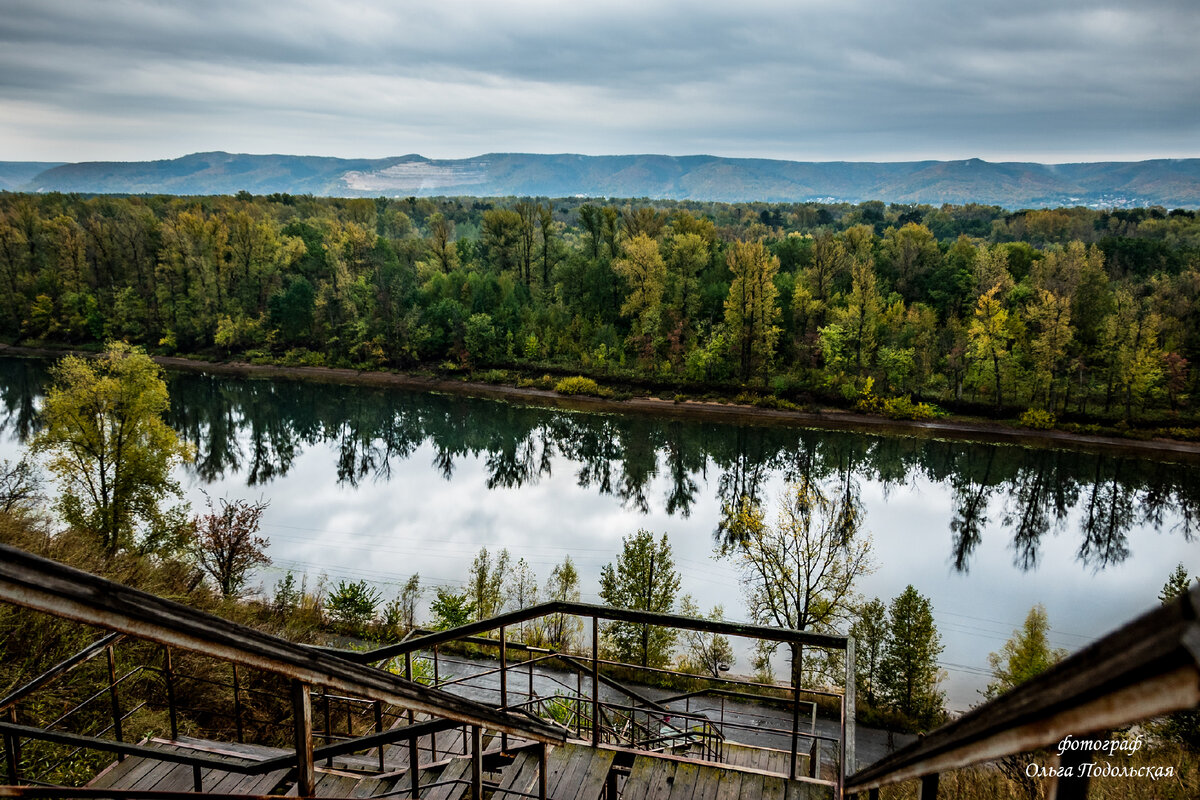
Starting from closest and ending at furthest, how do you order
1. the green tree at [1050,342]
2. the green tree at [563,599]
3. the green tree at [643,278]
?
the green tree at [563,599], the green tree at [1050,342], the green tree at [643,278]

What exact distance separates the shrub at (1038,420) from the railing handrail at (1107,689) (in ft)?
134

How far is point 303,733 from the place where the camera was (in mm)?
2135

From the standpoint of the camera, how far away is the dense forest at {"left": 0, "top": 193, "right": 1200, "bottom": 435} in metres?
39.3

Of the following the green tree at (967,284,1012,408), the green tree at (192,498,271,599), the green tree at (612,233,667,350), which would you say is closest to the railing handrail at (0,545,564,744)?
the green tree at (192,498,271,599)

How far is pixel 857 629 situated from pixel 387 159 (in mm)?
203913

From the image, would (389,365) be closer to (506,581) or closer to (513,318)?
(513,318)

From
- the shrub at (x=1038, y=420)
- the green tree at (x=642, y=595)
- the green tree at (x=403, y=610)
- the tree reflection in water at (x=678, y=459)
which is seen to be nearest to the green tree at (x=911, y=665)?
the green tree at (x=642, y=595)

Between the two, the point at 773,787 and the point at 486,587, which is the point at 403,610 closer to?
the point at 486,587

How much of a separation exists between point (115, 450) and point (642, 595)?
642 inches

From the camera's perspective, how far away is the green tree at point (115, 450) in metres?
20.6

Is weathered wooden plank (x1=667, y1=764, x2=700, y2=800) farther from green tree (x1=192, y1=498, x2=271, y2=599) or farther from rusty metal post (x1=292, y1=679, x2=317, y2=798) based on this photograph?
green tree (x1=192, y1=498, x2=271, y2=599)

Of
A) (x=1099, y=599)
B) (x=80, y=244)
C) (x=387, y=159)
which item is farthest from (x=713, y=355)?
(x=387, y=159)

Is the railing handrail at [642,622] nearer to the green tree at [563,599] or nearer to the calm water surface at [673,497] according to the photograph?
the green tree at [563,599]

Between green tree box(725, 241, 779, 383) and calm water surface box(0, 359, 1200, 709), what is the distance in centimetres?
700
